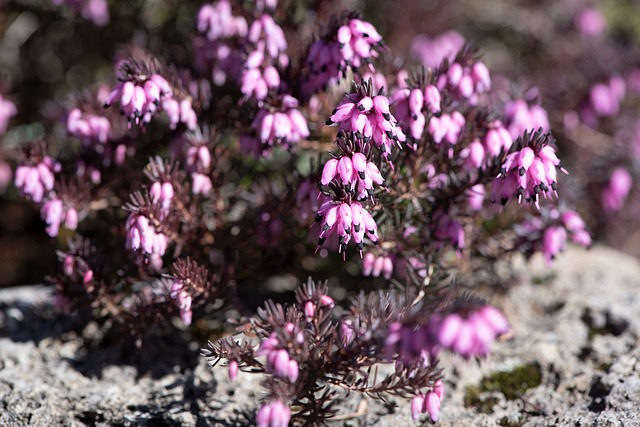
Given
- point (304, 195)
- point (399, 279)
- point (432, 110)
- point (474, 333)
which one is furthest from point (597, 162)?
point (474, 333)

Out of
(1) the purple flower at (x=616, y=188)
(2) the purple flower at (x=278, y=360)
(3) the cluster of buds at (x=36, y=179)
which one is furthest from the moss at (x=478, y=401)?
(3) the cluster of buds at (x=36, y=179)

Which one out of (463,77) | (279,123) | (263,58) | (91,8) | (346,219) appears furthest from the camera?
(91,8)

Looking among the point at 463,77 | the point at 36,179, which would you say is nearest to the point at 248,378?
the point at 36,179

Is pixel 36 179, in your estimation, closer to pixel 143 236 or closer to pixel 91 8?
pixel 143 236

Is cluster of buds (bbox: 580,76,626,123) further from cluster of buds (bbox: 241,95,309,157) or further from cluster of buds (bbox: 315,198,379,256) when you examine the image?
cluster of buds (bbox: 315,198,379,256)

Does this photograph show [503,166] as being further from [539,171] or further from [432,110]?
[432,110]

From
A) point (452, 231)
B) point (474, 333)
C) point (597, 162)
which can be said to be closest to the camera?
point (474, 333)
